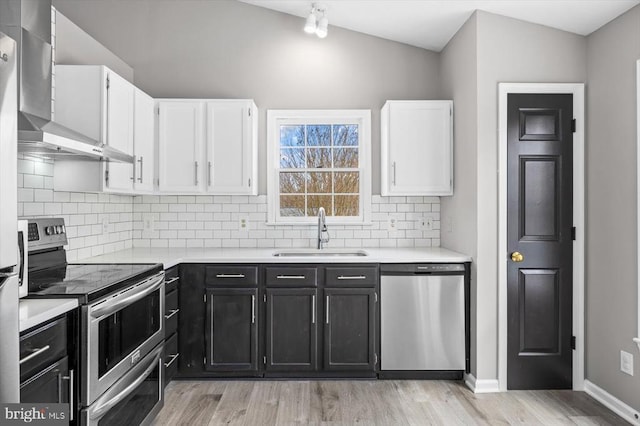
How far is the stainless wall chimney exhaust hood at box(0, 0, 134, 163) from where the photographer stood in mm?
1864

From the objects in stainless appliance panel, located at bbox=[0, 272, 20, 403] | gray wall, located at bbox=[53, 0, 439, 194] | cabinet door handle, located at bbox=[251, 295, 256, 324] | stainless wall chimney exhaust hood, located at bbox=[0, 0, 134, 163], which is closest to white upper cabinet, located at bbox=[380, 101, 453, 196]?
gray wall, located at bbox=[53, 0, 439, 194]

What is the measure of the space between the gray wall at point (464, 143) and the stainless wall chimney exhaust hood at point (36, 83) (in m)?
2.44

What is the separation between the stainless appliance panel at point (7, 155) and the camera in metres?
1.28

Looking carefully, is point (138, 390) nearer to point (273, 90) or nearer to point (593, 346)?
point (273, 90)

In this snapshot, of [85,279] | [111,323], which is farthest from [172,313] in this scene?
[111,323]

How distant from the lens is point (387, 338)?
129 inches

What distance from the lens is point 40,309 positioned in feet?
5.41

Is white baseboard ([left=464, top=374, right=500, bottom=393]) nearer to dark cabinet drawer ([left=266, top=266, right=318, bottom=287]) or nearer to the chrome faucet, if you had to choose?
dark cabinet drawer ([left=266, top=266, right=318, bottom=287])

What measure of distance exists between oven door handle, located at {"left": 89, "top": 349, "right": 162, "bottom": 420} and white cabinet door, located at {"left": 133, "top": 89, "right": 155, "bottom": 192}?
1.41m

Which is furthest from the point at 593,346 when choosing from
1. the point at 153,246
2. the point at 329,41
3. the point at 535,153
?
the point at 153,246

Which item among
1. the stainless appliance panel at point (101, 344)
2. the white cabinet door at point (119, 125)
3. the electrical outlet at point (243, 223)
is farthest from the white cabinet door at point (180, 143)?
the stainless appliance panel at point (101, 344)

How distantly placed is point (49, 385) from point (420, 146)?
9.78 ft

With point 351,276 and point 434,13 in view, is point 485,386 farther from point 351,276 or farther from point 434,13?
point 434,13

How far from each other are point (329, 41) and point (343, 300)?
2.36m
